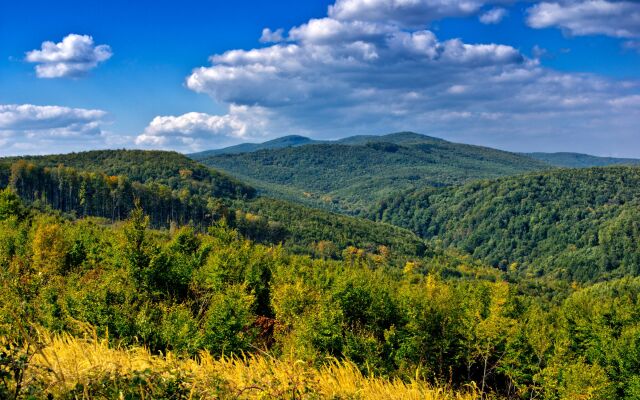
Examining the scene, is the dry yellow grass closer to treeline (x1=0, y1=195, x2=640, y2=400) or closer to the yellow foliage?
treeline (x1=0, y1=195, x2=640, y2=400)

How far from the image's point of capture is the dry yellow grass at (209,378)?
5617 mm

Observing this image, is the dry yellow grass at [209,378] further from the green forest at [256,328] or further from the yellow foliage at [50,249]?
the yellow foliage at [50,249]

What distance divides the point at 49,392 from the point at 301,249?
15830 cm

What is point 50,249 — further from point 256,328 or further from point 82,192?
point 82,192

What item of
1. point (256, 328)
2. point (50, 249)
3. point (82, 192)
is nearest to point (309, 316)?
point (256, 328)

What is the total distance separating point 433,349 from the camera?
41.6m

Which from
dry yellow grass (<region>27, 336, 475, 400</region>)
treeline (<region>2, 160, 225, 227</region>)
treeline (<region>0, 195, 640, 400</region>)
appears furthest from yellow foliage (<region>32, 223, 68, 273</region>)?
treeline (<region>2, 160, 225, 227</region>)

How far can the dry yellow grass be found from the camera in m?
5.62

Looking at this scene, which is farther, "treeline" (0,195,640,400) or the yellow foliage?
the yellow foliage

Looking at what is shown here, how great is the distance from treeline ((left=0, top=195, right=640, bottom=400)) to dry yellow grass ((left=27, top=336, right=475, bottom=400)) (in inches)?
461

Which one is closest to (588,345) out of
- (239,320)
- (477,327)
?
(477,327)

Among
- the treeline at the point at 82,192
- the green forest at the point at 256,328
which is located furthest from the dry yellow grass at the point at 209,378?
the treeline at the point at 82,192

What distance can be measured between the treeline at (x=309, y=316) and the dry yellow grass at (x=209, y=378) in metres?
11.7

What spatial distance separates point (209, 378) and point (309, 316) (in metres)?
28.0
